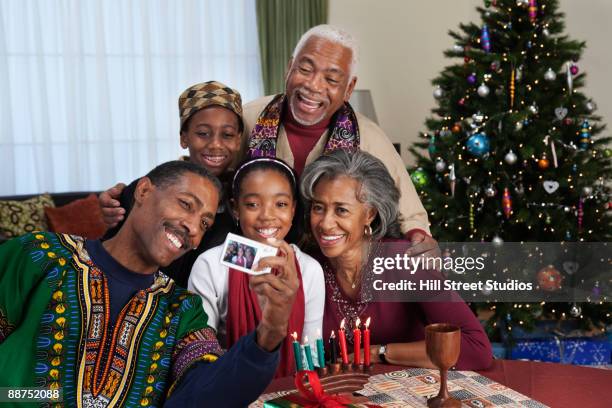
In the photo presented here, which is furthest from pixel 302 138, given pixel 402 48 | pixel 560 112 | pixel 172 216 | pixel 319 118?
pixel 402 48

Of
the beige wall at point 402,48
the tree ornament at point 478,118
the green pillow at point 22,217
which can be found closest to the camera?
the tree ornament at point 478,118

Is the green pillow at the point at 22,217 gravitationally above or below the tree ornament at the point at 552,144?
below

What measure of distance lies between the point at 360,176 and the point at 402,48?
15.2 feet

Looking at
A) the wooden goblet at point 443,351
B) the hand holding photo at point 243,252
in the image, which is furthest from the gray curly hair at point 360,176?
the wooden goblet at point 443,351

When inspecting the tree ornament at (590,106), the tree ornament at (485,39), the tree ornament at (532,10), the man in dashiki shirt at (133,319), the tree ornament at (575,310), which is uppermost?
the tree ornament at (532,10)

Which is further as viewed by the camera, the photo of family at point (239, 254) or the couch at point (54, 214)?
the couch at point (54, 214)

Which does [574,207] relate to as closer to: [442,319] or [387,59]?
[442,319]

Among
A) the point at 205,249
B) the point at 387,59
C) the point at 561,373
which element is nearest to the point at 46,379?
the point at 205,249

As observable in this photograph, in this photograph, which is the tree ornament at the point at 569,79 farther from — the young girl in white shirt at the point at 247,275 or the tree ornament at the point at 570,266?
the young girl in white shirt at the point at 247,275

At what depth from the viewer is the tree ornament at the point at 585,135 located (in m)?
3.98

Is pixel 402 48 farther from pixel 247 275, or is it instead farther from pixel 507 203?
pixel 247 275

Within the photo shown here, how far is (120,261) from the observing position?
1721mm

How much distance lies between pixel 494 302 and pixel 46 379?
10.1 ft

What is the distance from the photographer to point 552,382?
171 centimetres
